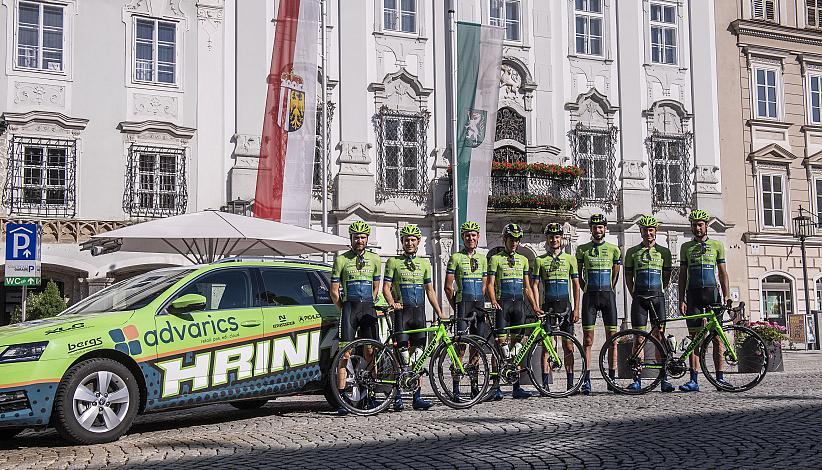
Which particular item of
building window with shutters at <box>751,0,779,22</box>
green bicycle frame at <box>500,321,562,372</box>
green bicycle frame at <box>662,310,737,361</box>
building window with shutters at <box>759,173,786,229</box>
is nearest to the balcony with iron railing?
building window with shutters at <box>759,173,786,229</box>

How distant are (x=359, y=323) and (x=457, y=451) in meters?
3.24

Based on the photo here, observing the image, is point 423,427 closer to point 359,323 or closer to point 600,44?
point 359,323

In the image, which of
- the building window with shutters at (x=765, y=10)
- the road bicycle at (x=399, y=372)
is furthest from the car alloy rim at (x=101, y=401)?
the building window with shutters at (x=765, y=10)

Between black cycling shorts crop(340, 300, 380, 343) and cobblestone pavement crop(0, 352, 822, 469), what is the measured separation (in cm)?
89

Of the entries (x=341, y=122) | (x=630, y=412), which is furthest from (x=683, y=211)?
(x=630, y=412)

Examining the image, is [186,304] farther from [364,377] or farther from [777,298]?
[777,298]

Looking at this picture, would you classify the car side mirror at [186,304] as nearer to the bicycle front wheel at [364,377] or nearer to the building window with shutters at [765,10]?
the bicycle front wheel at [364,377]

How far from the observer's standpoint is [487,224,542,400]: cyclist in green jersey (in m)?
11.5

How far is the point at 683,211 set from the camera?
29172 mm

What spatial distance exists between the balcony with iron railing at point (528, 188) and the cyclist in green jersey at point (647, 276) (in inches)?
535

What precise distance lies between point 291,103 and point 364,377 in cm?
1050

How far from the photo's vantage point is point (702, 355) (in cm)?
1148

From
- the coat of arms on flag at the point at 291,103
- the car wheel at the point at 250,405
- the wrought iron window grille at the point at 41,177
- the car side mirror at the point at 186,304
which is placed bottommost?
the car wheel at the point at 250,405

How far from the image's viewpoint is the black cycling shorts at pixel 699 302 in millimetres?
11688
